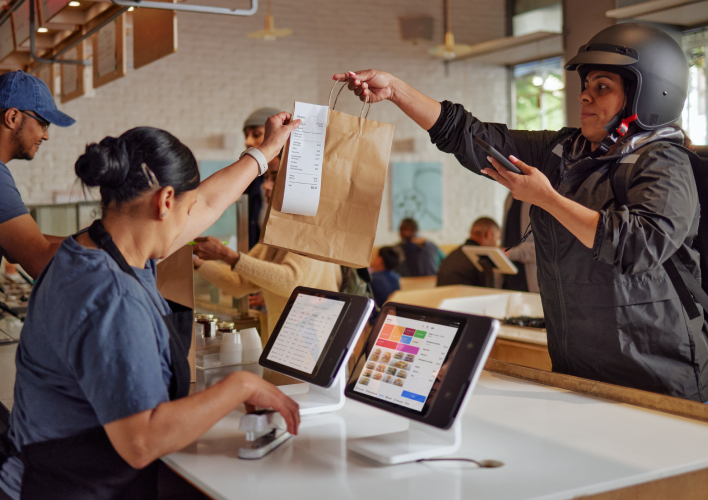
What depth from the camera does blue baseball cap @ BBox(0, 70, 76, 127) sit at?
6.82ft

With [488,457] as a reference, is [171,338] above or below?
above

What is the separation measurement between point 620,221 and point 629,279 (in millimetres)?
207

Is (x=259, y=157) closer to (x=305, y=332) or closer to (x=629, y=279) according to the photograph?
(x=305, y=332)

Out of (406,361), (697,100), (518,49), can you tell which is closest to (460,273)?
(697,100)

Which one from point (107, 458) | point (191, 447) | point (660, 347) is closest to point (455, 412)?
point (191, 447)

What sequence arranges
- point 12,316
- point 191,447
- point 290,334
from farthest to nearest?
1. point 12,316
2. point 290,334
3. point 191,447

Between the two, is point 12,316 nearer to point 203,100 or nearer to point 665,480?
point 665,480

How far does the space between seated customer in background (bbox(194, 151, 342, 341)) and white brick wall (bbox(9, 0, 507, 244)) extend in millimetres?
4552

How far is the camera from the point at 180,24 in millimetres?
7215

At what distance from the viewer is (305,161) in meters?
1.69

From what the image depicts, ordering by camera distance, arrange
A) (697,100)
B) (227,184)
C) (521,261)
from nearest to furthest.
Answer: (227,184) < (521,261) < (697,100)

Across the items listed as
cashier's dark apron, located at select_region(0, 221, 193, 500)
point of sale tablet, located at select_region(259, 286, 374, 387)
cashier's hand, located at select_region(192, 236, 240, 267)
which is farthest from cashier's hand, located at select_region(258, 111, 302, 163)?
cashier's hand, located at select_region(192, 236, 240, 267)

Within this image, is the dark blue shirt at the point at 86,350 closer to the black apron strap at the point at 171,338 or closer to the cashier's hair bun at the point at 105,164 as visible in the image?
the black apron strap at the point at 171,338

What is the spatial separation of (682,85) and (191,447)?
1557 millimetres
